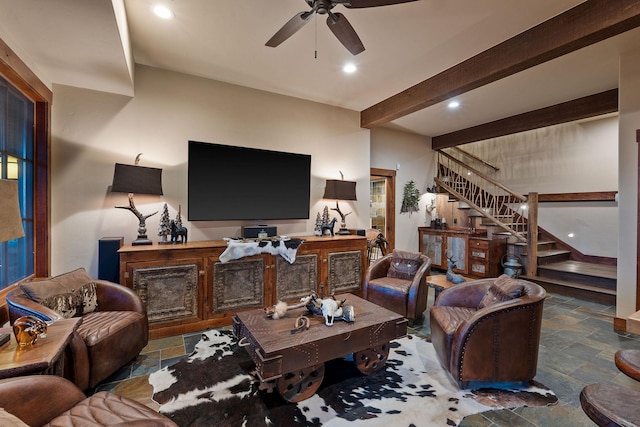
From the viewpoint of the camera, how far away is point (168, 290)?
10.2ft

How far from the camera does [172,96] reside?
145 inches

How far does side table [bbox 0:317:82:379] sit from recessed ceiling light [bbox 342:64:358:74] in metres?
3.61

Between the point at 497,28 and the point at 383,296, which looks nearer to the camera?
the point at 497,28

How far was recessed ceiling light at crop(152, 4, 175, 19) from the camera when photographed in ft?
8.21

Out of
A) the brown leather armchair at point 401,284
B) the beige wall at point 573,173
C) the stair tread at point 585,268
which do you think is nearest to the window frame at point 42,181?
the brown leather armchair at point 401,284

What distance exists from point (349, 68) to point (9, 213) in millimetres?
3435

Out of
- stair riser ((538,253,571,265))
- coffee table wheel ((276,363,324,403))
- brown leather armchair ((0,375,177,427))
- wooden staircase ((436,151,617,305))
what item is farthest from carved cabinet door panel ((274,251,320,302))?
stair riser ((538,253,571,265))

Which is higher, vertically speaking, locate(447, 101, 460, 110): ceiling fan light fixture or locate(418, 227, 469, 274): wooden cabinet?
locate(447, 101, 460, 110): ceiling fan light fixture

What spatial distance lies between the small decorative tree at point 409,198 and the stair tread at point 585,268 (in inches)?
99.0

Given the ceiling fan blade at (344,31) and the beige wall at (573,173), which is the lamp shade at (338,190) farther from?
the beige wall at (573,173)

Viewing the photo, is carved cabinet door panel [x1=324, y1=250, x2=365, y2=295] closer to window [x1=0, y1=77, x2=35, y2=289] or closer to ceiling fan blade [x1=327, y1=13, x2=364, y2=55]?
ceiling fan blade [x1=327, y1=13, x2=364, y2=55]

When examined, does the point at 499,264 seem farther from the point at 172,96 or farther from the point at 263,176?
the point at 172,96

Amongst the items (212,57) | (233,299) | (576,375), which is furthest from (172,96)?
(576,375)

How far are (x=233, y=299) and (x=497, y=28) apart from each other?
401 centimetres
